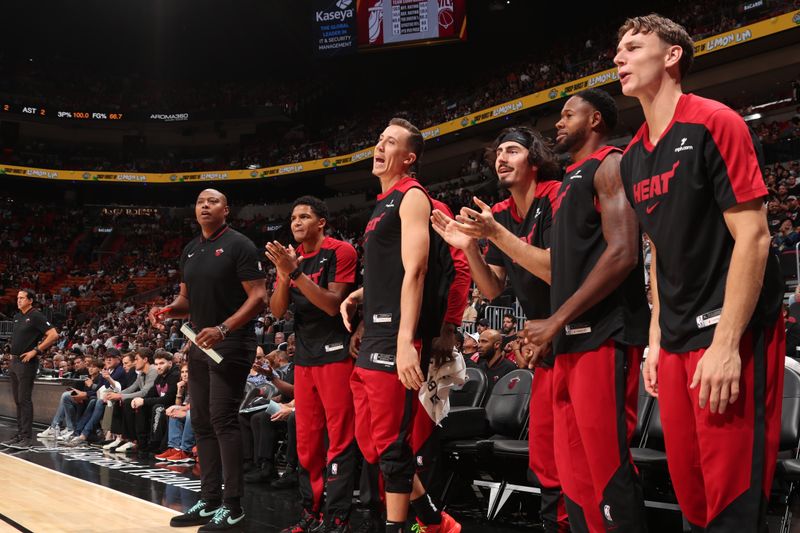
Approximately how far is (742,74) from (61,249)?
25533mm

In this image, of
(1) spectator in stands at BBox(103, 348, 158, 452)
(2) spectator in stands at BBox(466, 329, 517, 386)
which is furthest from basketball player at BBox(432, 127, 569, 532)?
(1) spectator in stands at BBox(103, 348, 158, 452)

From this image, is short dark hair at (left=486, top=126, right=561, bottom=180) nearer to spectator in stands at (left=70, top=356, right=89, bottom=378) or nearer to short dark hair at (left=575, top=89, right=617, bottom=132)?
short dark hair at (left=575, top=89, right=617, bottom=132)

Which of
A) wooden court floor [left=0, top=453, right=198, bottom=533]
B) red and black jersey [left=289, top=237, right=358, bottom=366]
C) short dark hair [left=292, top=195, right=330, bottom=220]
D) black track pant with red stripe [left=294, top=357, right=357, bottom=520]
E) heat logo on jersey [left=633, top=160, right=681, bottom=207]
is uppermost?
short dark hair [left=292, top=195, right=330, bottom=220]

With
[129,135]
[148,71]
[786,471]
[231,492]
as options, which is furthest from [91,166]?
[786,471]

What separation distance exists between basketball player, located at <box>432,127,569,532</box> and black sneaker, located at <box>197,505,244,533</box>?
6.48ft

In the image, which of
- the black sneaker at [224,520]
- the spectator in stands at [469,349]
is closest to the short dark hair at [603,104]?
→ the black sneaker at [224,520]

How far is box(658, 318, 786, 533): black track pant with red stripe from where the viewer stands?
5.80 ft

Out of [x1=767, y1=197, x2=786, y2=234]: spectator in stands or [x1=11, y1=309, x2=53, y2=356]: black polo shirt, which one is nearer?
[x1=11, y1=309, x2=53, y2=356]: black polo shirt

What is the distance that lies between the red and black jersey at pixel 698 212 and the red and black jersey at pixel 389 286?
1402mm

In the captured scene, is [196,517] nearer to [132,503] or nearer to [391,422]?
[132,503]

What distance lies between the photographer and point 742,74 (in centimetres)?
1794

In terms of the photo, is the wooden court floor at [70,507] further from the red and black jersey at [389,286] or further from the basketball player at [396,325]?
the red and black jersey at [389,286]

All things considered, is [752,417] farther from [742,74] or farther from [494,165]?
[742,74]

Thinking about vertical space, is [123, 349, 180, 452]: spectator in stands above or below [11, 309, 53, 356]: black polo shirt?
below
